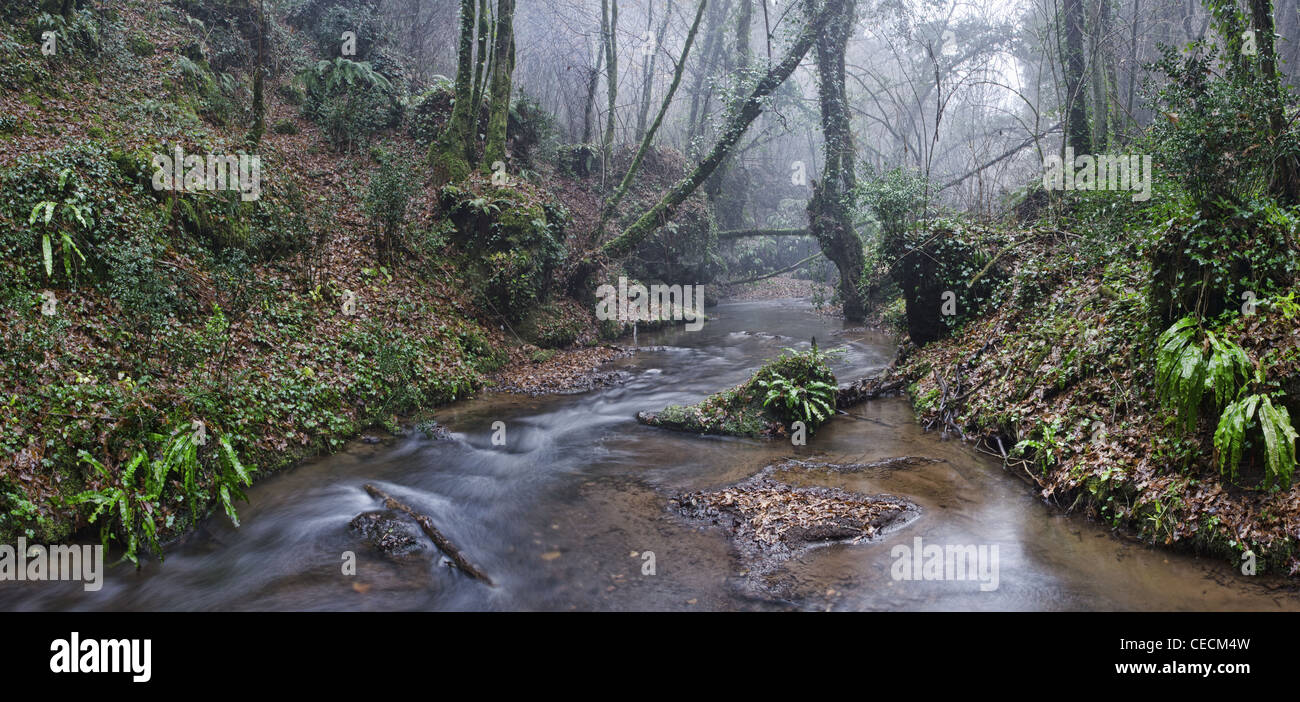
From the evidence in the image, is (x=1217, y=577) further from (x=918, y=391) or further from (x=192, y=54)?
(x=192, y=54)

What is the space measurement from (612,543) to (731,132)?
14.0 m

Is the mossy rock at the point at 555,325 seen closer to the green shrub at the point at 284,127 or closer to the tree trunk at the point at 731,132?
the tree trunk at the point at 731,132

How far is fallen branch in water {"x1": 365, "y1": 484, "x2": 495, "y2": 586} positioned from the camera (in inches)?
228

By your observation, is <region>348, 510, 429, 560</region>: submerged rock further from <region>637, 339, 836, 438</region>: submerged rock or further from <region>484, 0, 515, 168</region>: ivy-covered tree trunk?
<region>484, 0, 515, 168</region>: ivy-covered tree trunk

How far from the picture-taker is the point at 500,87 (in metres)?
16.1

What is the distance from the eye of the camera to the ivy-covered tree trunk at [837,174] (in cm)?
1942

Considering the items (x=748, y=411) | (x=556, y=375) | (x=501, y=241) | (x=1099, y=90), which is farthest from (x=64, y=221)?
(x=1099, y=90)

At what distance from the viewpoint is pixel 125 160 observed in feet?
30.4

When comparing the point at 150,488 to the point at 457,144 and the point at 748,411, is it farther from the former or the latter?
the point at 457,144

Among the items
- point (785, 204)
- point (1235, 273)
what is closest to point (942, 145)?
point (785, 204)

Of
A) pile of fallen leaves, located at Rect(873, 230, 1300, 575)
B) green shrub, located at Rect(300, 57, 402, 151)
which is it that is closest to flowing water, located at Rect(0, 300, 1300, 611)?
pile of fallen leaves, located at Rect(873, 230, 1300, 575)

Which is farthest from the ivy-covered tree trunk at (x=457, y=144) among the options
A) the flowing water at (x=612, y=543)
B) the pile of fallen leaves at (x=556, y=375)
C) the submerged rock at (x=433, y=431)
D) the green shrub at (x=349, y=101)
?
the flowing water at (x=612, y=543)

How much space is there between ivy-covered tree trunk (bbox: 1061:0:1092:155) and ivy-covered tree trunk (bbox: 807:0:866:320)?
5995mm

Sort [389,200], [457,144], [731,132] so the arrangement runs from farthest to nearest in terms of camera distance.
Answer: [731,132], [457,144], [389,200]
